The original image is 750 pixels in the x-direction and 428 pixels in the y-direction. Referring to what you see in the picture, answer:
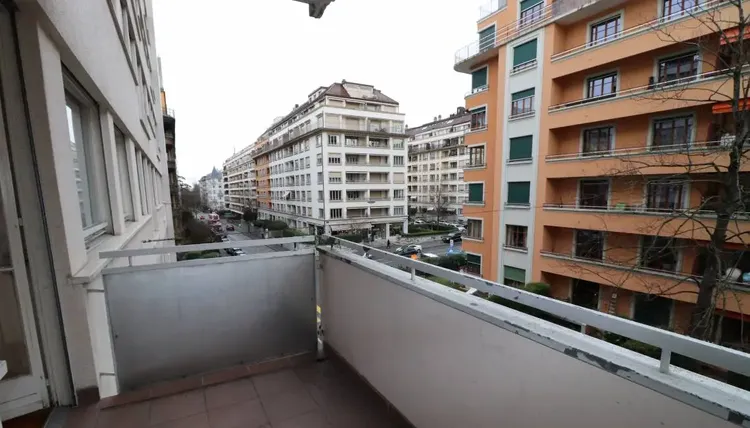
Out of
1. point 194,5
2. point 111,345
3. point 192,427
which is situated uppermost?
point 194,5

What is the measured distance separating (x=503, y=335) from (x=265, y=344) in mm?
2430

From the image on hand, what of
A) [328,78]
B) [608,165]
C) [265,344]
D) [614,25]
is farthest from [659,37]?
[328,78]

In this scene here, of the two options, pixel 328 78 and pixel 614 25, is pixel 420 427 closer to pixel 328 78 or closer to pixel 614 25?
pixel 614 25

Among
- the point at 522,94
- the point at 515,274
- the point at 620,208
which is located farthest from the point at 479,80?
the point at 515,274

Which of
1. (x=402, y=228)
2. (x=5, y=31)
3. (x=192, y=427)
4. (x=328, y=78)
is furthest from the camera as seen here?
(x=402, y=228)

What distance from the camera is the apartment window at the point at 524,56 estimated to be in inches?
496

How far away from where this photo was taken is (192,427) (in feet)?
7.06

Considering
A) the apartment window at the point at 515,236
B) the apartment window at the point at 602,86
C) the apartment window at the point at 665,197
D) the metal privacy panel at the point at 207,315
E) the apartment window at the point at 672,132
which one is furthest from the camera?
the apartment window at the point at 515,236

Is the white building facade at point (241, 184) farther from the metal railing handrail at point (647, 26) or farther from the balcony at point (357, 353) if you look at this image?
the balcony at point (357, 353)

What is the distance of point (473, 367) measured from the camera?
1527 millimetres

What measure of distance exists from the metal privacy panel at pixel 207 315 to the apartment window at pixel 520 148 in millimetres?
12775

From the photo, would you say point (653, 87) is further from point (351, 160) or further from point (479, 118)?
point (351, 160)

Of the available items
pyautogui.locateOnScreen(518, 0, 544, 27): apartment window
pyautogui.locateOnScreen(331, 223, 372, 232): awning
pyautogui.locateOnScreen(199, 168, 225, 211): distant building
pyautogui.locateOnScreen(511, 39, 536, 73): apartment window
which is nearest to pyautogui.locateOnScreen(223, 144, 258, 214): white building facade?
pyautogui.locateOnScreen(199, 168, 225, 211): distant building

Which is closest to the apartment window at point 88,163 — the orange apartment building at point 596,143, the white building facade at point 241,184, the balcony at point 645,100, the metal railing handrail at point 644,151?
the orange apartment building at point 596,143
